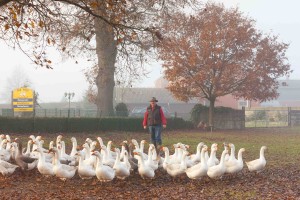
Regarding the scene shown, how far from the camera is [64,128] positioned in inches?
1230

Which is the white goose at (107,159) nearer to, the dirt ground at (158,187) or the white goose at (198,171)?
the dirt ground at (158,187)

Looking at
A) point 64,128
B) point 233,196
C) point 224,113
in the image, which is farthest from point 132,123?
point 233,196

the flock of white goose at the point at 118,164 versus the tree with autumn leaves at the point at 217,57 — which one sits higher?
the tree with autumn leaves at the point at 217,57

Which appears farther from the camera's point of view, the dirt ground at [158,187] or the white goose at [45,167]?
the white goose at [45,167]

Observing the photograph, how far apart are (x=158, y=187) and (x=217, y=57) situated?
28.1 metres

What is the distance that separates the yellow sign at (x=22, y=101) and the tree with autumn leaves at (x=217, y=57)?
10434 millimetres

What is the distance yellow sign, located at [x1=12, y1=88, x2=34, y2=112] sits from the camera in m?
39.5

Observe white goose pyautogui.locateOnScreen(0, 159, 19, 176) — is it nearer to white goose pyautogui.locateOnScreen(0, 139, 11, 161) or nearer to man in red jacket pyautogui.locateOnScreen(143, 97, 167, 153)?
white goose pyautogui.locateOnScreen(0, 139, 11, 161)

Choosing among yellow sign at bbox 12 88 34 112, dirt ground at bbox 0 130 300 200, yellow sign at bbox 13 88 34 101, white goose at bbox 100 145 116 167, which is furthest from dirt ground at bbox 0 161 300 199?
yellow sign at bbox 13 88 34 101

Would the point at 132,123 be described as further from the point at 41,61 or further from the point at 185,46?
the point at 41,61

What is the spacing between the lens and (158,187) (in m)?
13.7

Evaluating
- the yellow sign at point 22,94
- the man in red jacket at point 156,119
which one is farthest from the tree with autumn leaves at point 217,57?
the man in red jacket at point 156,119

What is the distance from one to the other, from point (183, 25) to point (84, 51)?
349 inches

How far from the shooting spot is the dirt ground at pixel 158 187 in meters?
12.2
